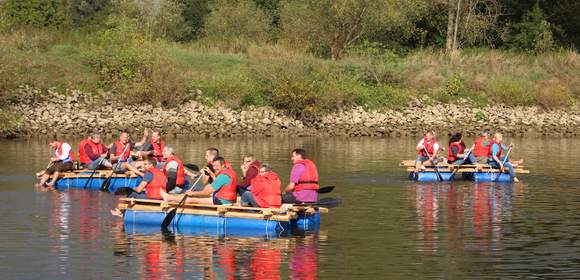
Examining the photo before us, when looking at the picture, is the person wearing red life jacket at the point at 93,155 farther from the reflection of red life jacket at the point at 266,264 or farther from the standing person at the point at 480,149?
the reflection of red life jacket at the point at 266,264

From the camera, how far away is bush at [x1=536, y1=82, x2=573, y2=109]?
6819 cm

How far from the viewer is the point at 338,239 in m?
25.2

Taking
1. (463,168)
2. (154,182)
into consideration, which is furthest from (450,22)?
(154,182)

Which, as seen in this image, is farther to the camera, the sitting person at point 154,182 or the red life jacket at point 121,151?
the red life jacket at point 121,151

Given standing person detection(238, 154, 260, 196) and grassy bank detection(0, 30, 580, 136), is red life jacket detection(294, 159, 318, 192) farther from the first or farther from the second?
grassy bank detection(0, 30, 580, 136)

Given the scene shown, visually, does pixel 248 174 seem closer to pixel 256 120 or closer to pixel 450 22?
pixel 256 120

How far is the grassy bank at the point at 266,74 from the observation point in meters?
63.3

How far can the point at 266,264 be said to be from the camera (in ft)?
72.5

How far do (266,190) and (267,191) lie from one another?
0.03 meters

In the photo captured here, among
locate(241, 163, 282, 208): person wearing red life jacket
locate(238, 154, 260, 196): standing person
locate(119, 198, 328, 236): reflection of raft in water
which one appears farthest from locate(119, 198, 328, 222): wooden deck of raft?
locate(238, 154, 260, 196): standing person

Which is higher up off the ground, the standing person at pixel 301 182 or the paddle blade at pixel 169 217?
the standing person at pixel 301 182

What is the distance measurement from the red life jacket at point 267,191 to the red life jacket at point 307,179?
1.14 m

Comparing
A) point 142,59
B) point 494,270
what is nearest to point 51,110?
point 142,59

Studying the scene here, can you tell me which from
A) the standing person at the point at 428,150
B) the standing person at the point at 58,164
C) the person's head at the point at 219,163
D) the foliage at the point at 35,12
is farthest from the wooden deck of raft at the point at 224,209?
the foliage at the point at 35,12
